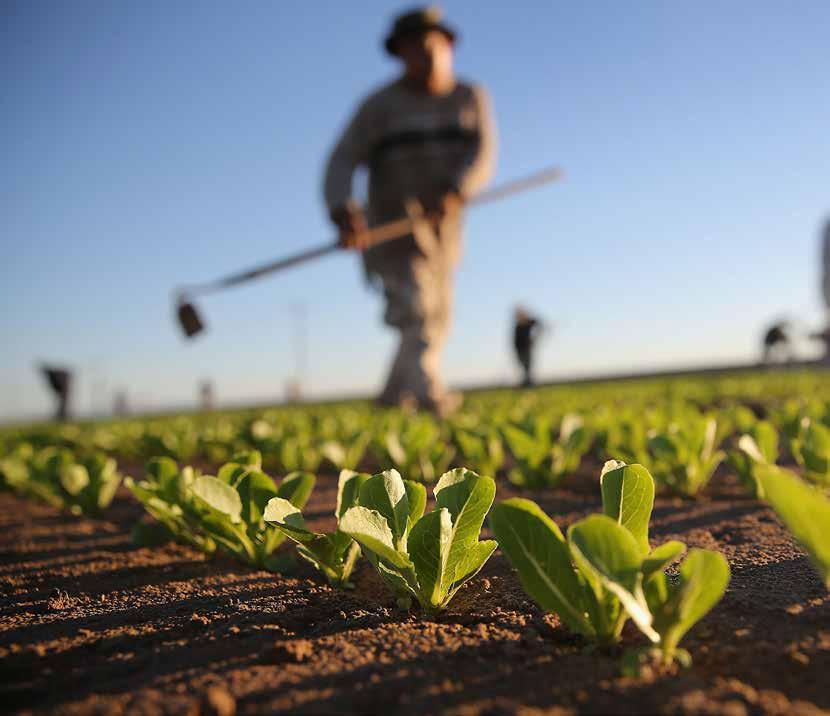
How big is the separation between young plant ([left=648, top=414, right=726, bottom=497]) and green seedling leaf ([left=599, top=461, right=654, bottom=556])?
1198 millimetres

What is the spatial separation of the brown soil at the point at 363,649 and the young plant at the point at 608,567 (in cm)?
6

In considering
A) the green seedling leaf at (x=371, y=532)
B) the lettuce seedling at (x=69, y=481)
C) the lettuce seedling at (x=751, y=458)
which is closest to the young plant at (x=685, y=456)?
the lettuce seedling at (x=751, y=458)

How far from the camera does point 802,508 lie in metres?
0.77

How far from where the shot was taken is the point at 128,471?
4.27 meters

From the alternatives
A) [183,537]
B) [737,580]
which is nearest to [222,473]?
[183,537]

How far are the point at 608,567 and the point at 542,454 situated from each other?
1719 mm

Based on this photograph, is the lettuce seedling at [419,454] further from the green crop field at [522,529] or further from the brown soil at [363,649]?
the brown soil at [363,649]

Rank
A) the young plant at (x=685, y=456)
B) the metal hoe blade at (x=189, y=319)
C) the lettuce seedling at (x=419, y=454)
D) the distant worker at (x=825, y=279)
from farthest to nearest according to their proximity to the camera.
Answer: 1. the distant worker at (x=825, y=279)
2. the metal hoe blade at (x=189, y=319)
3. the lettuce seedling at (x=419, y=454)
4. the young plant at (x=685, y=456)

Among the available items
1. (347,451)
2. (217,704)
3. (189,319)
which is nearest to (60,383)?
(189,319)

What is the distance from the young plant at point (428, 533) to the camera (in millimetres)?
1071

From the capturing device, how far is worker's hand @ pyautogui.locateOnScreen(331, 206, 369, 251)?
6.01 m

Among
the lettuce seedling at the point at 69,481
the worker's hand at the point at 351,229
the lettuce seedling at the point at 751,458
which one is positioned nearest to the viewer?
the lettuce seedling at the point at 751,458

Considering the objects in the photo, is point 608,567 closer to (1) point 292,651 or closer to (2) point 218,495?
(1) point 292,651

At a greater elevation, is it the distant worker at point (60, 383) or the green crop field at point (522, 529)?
the distant worker at point (60, 383)
